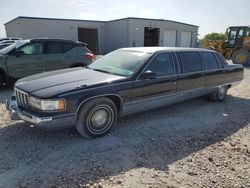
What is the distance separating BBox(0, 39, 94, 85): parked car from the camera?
279 inches

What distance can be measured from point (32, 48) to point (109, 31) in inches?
839

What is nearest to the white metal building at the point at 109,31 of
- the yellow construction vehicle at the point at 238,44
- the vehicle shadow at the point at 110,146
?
the yellow construction vehicle at the point at 238,44

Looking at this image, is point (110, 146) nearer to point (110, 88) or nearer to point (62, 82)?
point (110, 88)

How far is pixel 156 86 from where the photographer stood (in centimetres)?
456

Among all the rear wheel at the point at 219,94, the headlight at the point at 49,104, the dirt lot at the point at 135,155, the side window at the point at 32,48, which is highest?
the side window at the point at 32,48

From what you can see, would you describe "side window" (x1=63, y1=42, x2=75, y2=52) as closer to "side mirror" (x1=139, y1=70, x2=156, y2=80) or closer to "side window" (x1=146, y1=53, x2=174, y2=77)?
"side window" (x1=146, y1=53, x2=174, y2=77)

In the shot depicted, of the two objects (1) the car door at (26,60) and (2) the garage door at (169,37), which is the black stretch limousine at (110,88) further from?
(2) the garage door at (169,37)

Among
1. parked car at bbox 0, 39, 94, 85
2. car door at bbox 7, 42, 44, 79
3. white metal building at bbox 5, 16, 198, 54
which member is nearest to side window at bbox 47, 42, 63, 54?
parked car at bbox 0, 39, 94, 85

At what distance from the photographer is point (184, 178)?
2.95 m

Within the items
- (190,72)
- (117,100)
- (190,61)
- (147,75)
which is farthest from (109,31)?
(117,100)

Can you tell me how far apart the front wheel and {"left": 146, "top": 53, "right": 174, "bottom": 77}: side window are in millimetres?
1149

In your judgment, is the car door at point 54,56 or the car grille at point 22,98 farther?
the car door at point 54,56

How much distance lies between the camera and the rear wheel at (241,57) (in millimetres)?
16031

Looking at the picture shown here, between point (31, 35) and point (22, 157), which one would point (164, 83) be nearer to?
point (22, 157)
